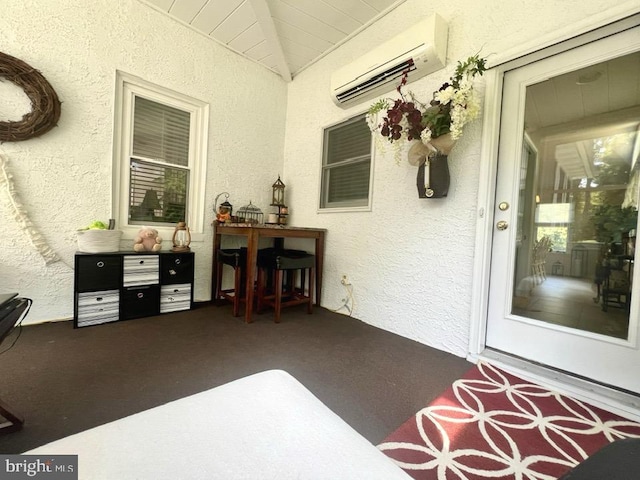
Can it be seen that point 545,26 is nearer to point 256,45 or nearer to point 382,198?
point 382,198

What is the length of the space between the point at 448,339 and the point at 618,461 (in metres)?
1.56

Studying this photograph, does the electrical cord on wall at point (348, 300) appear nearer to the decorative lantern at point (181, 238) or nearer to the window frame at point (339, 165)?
the window frame at point (339, 165)

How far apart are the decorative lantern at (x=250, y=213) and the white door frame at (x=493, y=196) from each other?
221 centimetres

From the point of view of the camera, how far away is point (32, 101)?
1922 mm

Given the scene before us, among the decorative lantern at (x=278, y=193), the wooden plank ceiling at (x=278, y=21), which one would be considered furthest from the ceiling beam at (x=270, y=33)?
the decorative lantern at (x=278, y=193)

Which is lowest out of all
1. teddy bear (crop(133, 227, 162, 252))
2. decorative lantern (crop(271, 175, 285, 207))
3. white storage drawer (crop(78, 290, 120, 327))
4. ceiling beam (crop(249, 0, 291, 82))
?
white storage drawer (crop(78, 290, 120, 327))

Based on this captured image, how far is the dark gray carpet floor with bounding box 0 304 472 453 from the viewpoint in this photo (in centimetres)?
114

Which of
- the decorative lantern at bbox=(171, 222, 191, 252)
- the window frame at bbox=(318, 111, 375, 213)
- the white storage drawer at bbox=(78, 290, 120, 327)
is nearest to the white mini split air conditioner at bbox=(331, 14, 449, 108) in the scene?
the window frame at bbox=(318, 111, 375, 213)

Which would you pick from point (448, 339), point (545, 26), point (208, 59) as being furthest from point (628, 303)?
point (208, 59)

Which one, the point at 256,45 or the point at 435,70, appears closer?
the point at 435,70

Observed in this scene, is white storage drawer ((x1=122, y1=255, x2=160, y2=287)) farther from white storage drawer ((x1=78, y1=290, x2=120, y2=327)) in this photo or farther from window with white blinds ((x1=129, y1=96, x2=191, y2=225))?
window with white blinds ((x1=129, y1=96, x2=191, y2=225))

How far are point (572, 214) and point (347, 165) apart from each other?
180 cm

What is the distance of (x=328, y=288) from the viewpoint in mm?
2779

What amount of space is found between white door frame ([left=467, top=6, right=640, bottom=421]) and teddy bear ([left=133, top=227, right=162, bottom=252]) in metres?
2.61
